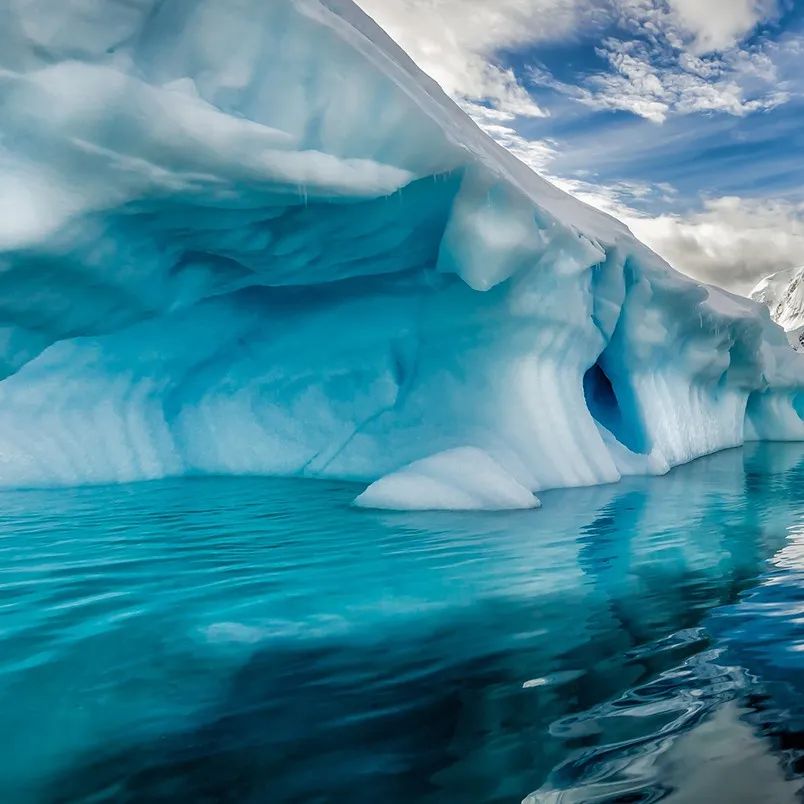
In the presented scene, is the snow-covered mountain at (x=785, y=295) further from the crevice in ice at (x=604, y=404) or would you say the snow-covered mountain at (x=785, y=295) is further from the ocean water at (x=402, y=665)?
the ocean water at (x=402, y=665)

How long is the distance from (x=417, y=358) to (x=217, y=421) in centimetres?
248

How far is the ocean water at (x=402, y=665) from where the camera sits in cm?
161

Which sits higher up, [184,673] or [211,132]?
[211,132]

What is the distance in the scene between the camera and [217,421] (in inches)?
331

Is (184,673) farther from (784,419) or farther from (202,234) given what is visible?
(784,419)

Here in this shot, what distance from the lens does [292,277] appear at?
257 inches

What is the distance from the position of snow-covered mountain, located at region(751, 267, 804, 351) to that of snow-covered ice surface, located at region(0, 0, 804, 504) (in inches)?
4103

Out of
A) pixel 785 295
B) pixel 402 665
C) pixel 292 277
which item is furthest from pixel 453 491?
pixel 785 295

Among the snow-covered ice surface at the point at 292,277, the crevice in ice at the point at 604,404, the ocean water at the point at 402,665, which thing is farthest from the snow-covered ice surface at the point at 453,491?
the crevice in ice at the point at 604,404

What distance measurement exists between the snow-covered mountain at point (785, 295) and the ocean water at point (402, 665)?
109 meters

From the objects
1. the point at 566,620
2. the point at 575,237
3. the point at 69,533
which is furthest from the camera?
the point at 575,237

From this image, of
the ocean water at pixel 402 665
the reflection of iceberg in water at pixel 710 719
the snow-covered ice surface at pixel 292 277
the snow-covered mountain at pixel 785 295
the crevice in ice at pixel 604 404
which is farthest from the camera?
the snow-covered mountain at pixel 785 295

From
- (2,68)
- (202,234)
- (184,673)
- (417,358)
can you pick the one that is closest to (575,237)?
(417,358)

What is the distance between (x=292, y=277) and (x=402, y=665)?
473 centimetres
